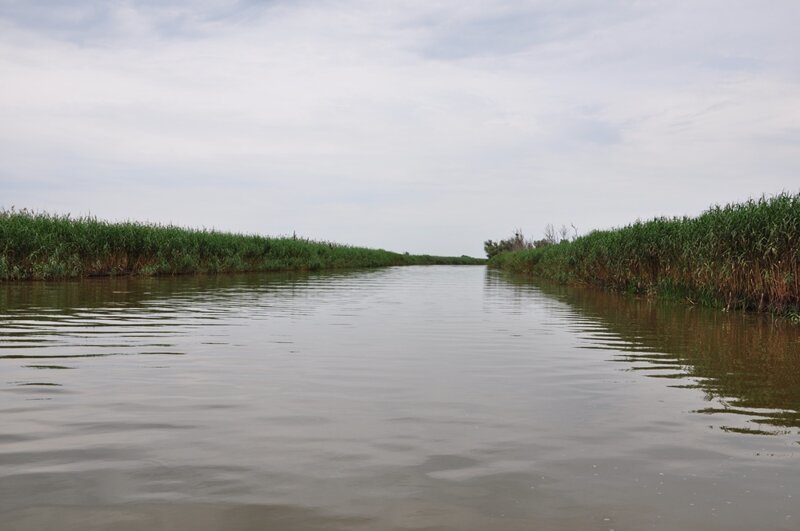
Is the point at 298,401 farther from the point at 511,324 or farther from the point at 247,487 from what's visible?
the point at 511,324

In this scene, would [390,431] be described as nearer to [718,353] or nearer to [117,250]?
[718,353]

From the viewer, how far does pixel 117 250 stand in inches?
778

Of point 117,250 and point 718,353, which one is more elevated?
point 117,250

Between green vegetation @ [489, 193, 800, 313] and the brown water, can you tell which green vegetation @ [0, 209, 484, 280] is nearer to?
the brown water

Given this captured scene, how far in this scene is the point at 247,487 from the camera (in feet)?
8.50

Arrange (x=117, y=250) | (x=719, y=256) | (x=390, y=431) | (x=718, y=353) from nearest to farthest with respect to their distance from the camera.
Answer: (x=390, y=431) → (x=718, y=353) → (x=719, y=256) → (x=117, y=250)

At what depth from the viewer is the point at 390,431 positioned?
11.2 feet

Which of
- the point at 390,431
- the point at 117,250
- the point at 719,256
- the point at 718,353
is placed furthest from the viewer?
the point at 117,250

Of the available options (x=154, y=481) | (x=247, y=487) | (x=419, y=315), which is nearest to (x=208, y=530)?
(x=247, y=487)

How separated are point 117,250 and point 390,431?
737 inches

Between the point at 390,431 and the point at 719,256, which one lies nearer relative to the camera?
the point at 390,431

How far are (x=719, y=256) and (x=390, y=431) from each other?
1095 cm

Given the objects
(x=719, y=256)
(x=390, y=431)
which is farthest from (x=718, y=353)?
(x=719, y=256)

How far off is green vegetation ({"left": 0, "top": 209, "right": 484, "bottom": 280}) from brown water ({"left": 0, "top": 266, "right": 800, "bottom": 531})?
10.7m
